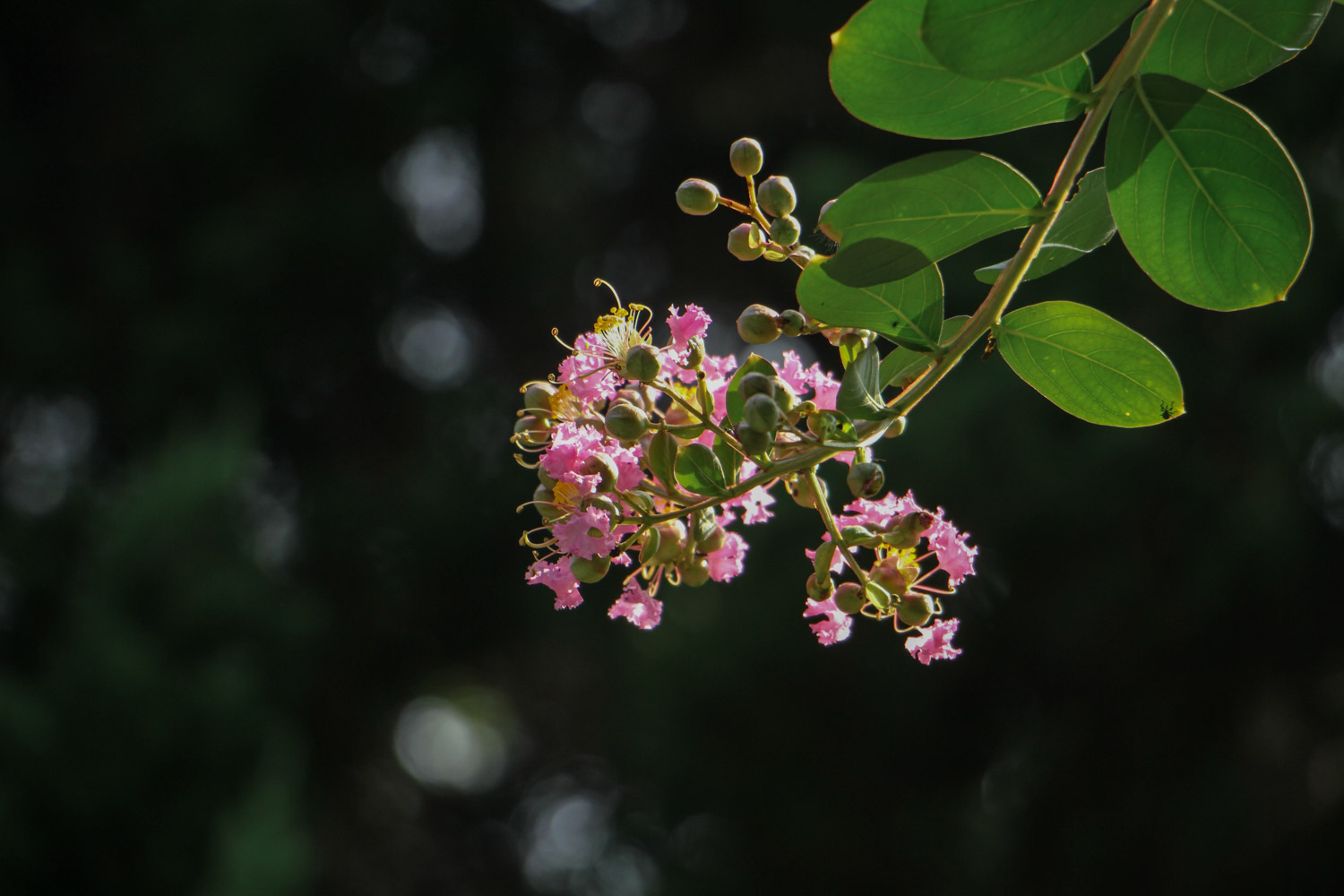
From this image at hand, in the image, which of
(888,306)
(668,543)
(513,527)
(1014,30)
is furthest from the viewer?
(513,527)

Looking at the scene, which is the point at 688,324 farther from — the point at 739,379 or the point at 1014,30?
the point at 1014,30

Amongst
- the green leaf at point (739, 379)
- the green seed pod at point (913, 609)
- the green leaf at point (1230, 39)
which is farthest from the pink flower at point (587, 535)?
the green leaf at point (1230, 39)

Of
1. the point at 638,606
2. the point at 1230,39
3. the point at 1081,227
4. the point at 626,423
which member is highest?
the point at 1230,39

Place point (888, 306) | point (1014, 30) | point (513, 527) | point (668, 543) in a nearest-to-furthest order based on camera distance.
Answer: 1. point (1014, 30)
2. point (888, 306)
3. point (668, 543)
4. point (513, 527)

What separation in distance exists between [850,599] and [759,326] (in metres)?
0.19

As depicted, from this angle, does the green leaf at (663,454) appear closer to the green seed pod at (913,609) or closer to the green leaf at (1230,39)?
the green seed pod at (913,609)

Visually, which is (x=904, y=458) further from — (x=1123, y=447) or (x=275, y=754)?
(x=275, y=754)

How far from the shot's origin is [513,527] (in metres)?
5.86

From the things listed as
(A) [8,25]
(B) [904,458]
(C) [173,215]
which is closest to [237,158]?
(C) [173,215]

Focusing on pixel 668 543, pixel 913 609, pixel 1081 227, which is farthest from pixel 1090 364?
pixel 668 543

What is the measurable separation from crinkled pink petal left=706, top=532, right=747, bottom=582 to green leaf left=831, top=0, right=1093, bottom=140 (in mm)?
311

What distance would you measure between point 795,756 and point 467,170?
4.63 metres

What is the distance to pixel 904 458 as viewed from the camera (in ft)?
12.9

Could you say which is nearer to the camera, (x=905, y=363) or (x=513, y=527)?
(x=905, y=363)
